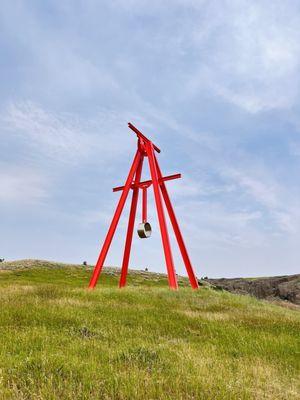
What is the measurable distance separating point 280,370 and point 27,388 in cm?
521

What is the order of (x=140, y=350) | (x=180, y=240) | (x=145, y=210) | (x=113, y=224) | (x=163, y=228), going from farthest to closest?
1. (x=145, y=210)
2. (x=113, y=224)
3. (x=180, y=240)
4. (x=163, y=228)
5. (x=140, y=350)

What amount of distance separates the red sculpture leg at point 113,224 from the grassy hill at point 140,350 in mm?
5532

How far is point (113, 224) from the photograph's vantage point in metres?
23.2

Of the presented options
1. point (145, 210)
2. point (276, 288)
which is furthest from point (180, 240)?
point (276, 288)

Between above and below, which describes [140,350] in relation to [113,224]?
below

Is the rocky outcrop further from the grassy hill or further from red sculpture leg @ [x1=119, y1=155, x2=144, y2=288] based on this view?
the grassy hill

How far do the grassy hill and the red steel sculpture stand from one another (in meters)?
5.21

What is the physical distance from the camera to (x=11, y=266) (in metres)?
58.0

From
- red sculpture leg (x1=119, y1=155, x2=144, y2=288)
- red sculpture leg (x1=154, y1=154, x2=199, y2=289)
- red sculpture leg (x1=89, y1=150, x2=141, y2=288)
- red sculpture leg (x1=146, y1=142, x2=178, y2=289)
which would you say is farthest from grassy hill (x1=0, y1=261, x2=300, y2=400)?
red sculpture leg (x1=119, y1=155, x2=144, y2=288)

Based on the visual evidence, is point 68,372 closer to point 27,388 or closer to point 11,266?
point 27,388

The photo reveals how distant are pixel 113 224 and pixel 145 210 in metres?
2.24

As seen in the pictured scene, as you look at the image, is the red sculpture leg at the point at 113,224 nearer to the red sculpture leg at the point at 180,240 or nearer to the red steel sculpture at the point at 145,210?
the red steel sculpture at the point at 145,210

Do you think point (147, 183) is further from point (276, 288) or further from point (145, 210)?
point (276, 288)

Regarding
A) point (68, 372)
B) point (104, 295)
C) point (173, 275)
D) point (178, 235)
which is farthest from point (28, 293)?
point (68, 372)
